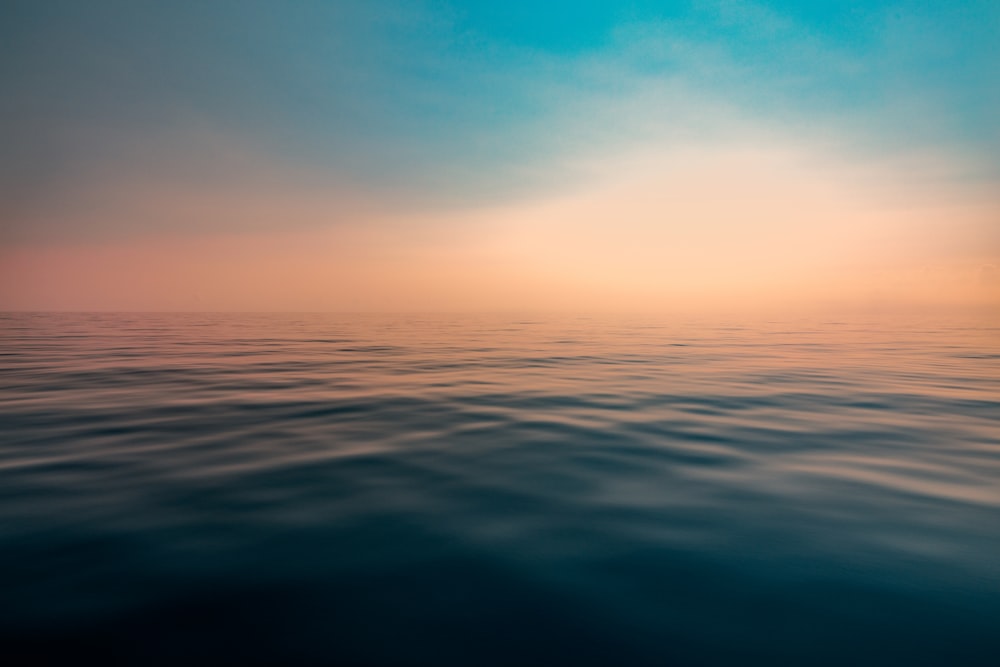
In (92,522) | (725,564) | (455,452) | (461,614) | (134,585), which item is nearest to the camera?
(461,614)

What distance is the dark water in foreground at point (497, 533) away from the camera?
2.15m

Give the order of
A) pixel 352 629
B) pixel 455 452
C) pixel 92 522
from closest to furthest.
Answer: pixel 352 629, pixel 92 522, pixel 455 452

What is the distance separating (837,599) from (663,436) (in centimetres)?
336

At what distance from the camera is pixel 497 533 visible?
10.6ft

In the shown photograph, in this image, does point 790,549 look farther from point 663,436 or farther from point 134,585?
point 134,585

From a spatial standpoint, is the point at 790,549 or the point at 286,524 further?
the point at 286,524

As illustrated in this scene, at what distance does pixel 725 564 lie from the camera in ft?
9.25

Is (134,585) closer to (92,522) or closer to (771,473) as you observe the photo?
(92,522)

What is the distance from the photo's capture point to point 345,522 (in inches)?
132

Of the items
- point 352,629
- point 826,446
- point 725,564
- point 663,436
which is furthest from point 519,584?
point 826,446

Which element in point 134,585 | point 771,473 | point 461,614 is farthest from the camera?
point 771,473

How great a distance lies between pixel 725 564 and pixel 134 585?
10.9 feet

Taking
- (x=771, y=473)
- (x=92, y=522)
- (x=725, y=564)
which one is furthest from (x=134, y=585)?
(x=771, y=473)

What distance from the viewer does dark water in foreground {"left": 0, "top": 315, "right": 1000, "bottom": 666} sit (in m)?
2.15
